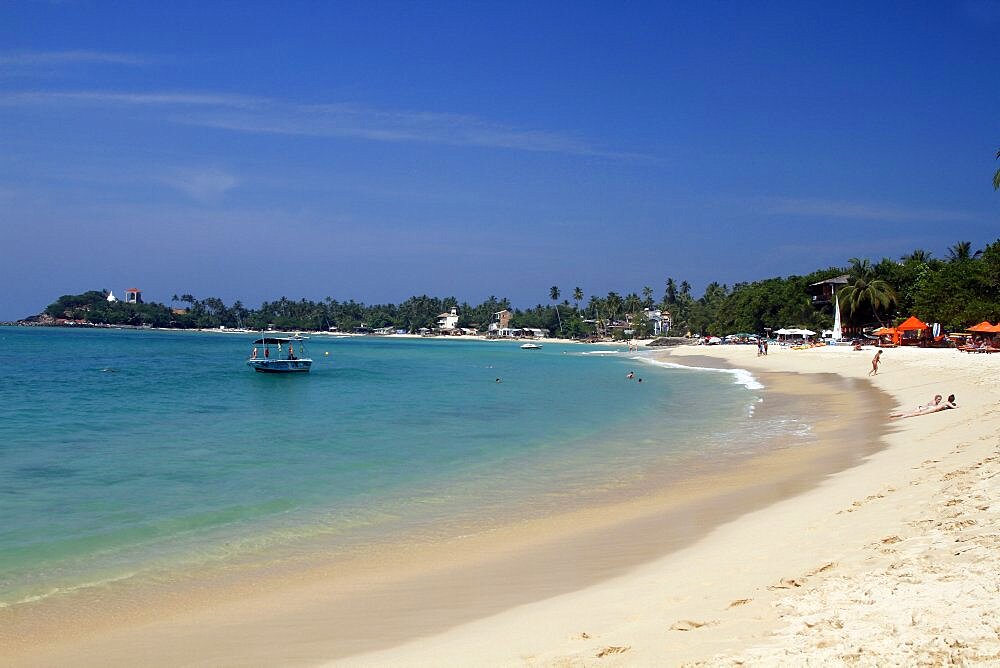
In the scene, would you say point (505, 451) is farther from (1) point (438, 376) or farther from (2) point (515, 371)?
(2) point (515, 371)

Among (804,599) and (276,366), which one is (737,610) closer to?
(804,599)

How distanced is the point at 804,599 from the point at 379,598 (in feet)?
13.4

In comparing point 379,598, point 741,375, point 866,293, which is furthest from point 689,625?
point 866,293

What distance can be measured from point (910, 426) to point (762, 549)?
480 inches

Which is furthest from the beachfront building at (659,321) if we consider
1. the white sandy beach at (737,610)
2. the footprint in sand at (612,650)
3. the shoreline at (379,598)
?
the footprint in sand at (612,650)

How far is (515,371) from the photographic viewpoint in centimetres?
5491

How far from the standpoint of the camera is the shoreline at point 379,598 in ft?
20.3

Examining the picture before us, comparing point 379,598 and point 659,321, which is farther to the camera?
point 659,321

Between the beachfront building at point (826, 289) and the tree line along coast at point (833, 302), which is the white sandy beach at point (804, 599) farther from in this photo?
the beachfront building at point (826, 289)

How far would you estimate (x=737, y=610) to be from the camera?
562 centimetres

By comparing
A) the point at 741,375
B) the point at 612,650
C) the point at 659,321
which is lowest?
the point at 741,375

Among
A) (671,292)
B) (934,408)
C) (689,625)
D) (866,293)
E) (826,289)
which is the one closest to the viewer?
(689,625)

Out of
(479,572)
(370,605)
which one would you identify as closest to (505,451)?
(479,572)

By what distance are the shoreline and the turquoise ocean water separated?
47.0 inches
